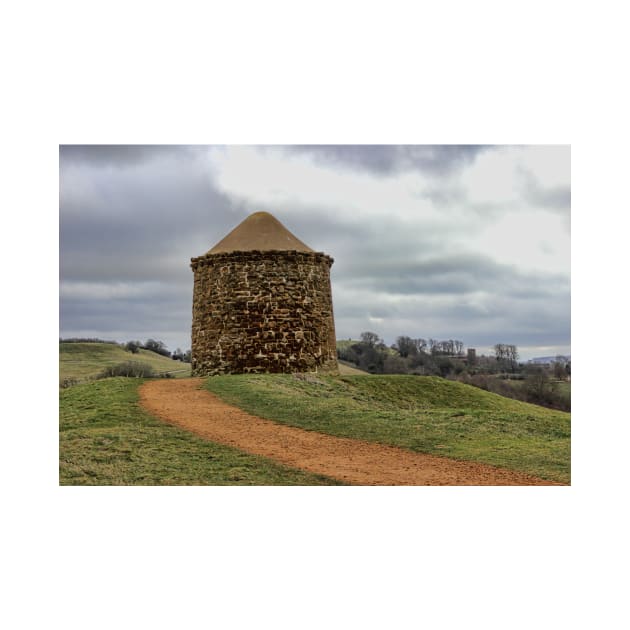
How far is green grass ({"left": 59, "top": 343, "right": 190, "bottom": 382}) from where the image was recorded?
3941 cm

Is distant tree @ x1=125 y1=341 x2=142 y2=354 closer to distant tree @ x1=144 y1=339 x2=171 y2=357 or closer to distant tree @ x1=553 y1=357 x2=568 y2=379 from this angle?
distant tree @ x1=144 y1=339 x2=171 y2=357

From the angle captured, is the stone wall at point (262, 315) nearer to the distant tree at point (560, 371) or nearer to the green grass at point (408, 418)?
the green grass at point (408, 418)

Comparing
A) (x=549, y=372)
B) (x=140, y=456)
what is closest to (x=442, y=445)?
(x=140, y=456)

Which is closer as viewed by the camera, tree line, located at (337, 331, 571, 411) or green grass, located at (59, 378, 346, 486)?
green grass, located at (59, 378, 346, 486)

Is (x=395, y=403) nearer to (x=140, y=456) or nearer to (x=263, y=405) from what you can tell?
(x=263, y=405)

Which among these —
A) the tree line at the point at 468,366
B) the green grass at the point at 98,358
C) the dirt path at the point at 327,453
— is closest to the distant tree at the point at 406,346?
the tree line at the point at 468,366

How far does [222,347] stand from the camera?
69.7 feet

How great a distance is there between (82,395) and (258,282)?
20.1ft

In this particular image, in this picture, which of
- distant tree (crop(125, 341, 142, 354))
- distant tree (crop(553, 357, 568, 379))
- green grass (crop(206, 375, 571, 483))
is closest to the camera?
green grass (crop(206, 375, 571, 483))

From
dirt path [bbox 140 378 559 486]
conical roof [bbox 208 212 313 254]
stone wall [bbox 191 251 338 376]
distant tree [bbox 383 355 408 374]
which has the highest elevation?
conical roof [bbox 208 212 313 254]

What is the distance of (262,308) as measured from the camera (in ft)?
69.0

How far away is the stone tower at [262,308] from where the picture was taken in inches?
824

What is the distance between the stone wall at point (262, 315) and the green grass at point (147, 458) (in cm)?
615

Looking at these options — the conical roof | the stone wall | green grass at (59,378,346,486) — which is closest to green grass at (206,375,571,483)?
the stone wall
